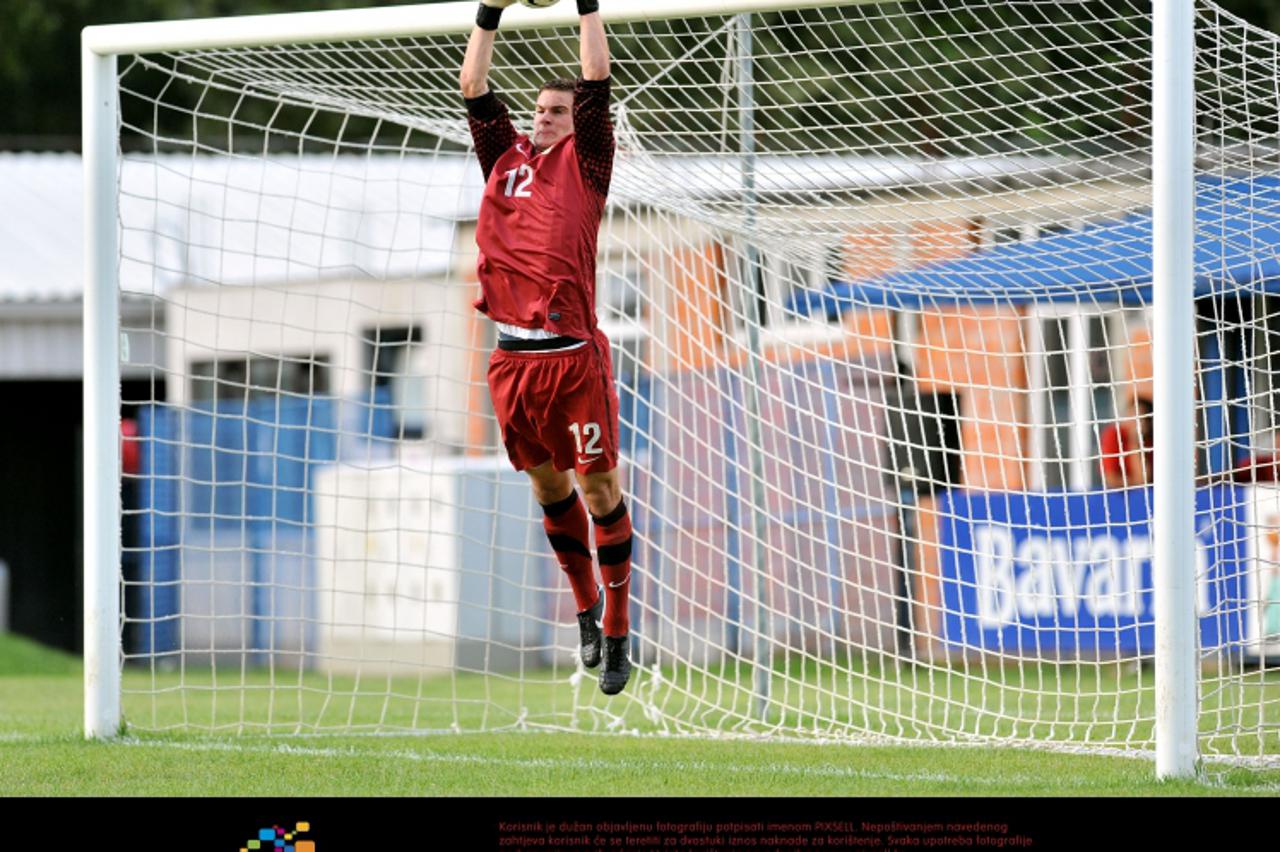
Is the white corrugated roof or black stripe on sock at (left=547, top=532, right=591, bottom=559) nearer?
black stripe on sock at (left=547, top=532, right=591, bottom=559)

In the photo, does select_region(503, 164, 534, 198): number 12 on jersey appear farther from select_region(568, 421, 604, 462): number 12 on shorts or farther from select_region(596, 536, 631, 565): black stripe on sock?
select_region(596, 536, 631, 565): black stripe on sock

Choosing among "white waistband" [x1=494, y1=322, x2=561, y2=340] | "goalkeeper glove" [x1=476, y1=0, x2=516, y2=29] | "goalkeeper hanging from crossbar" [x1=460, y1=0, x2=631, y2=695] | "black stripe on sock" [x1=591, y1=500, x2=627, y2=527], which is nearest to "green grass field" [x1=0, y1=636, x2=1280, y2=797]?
"black stripe on sock" [x1=591, y1=500, x2=627, y2=527]

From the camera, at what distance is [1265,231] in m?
8.45

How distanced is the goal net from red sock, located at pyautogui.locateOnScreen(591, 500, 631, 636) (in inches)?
54.0

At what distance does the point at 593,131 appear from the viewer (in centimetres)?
659

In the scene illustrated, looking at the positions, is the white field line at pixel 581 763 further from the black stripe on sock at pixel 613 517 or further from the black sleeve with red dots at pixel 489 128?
the black sleeve with red dots at pixel 489 128

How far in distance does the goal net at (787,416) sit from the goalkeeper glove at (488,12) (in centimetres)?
79

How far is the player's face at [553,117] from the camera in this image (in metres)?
6.74

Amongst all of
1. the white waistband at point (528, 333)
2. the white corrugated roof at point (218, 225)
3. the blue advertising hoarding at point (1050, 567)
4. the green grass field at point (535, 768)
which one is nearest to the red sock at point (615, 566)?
the green grass field at point (535, 768)

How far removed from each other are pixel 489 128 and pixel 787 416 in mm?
5435

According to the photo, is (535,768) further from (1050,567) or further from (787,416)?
(787,416)

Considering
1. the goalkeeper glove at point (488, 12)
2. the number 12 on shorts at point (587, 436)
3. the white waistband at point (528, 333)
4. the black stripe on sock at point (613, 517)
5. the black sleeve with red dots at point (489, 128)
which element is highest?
the goalkeeper glove at point (488, 12)

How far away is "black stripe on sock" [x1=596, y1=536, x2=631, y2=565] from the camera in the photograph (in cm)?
708
